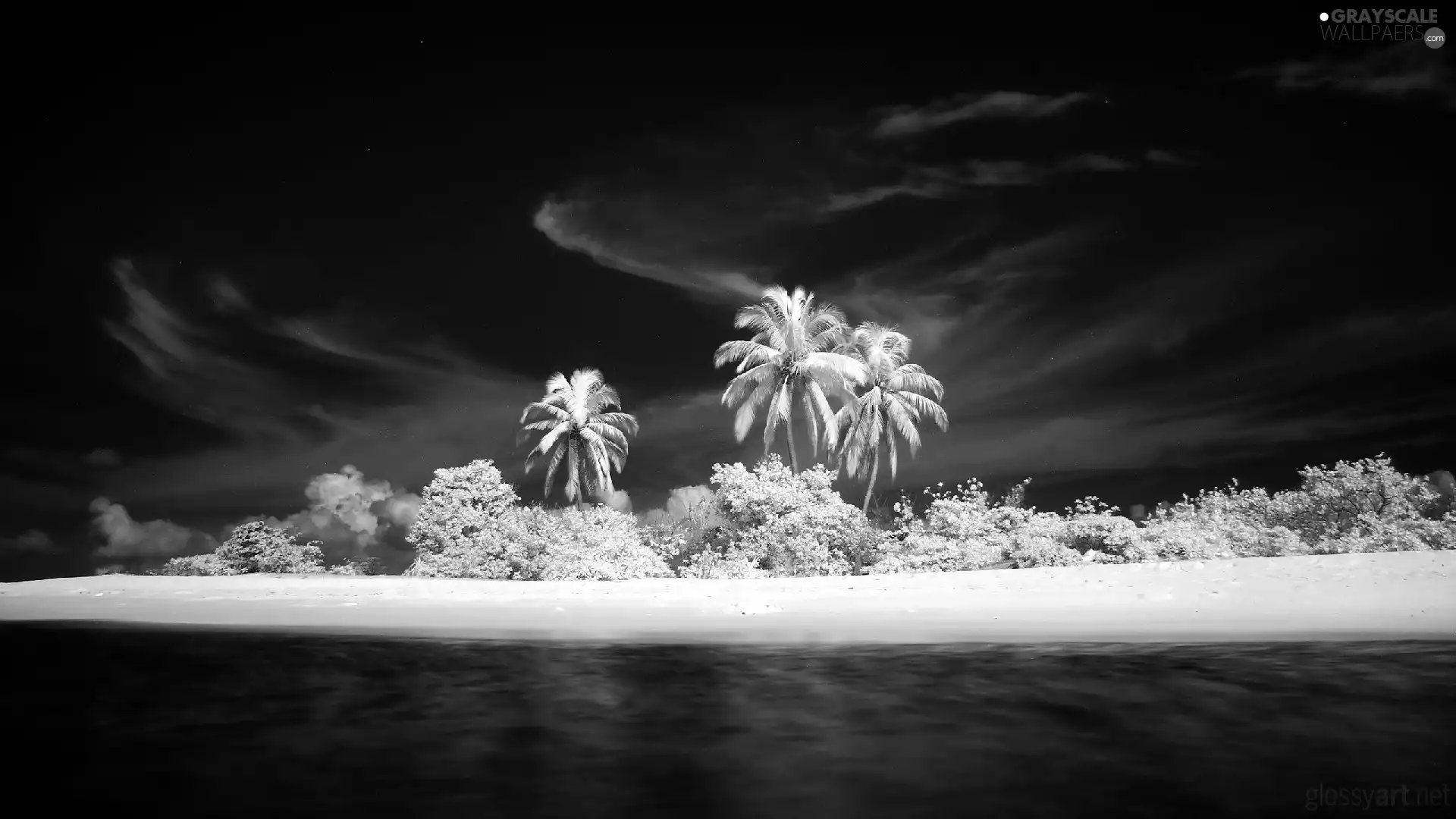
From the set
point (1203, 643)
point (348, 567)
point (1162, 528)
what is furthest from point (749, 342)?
point (1203, 643)

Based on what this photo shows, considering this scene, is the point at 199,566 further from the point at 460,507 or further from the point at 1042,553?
the point at 1042,553

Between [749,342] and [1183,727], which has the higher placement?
[749,342]

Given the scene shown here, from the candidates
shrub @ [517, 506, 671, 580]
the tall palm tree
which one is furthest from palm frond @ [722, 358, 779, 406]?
shrub @ [517, 506, 671, 580]

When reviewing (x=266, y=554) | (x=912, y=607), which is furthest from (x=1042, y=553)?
(x=266, y=554)

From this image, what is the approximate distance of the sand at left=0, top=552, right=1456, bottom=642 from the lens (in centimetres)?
1477

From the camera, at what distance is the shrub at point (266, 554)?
114 feet

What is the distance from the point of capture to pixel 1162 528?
26938mm

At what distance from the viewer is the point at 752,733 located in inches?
277

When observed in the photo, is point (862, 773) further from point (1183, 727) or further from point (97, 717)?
point (97, 717)

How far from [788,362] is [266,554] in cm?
2331

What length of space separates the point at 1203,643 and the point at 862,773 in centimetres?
970

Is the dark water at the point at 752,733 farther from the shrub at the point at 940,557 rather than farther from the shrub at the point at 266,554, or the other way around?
the shrub at the point at 266,554

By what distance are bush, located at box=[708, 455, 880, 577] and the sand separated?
6.21 metres

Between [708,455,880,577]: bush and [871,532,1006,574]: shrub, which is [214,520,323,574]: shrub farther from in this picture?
[871,532,1006,574]: shrub
